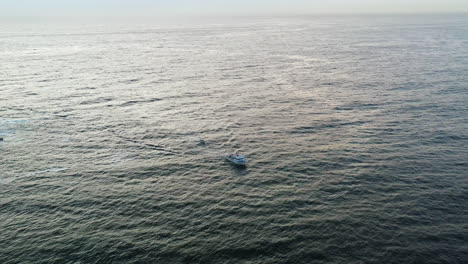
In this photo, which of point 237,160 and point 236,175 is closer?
point 236,175

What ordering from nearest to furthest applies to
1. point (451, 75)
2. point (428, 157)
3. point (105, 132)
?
point (428, 157) → point (105, 132) → point (451, 75)

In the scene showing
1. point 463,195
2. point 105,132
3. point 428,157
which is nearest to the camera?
point 463,195

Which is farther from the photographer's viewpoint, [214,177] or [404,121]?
[404,121]

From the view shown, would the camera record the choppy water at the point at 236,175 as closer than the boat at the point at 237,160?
Yes

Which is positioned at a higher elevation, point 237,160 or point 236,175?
point 237,160

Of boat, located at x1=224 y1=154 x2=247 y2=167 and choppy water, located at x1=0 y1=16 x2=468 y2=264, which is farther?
boat, located at x1=224 y1=154 x2=247 y2=167

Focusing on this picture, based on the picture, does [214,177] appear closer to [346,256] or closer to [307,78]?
[346,256]

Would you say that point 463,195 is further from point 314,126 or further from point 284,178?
point 314,126

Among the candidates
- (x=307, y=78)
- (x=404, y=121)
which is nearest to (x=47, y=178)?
(x=404, y=121)
